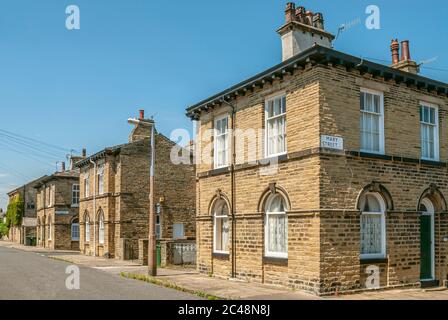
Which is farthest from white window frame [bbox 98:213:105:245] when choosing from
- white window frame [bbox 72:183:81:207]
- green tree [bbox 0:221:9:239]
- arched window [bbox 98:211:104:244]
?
green tree [bbox 0:221:9:239]

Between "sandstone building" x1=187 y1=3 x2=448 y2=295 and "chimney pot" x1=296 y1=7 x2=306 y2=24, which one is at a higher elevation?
"chimney pot" x1=296 y1=7 x2=306 y2=24

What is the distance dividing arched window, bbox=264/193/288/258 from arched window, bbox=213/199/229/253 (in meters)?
2.57

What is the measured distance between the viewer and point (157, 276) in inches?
737

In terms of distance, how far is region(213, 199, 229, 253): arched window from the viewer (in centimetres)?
1812

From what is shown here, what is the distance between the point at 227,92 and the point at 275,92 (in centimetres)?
241

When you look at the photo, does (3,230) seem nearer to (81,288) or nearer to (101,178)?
(101,178)

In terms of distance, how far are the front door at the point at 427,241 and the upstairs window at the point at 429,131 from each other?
159 centimetres

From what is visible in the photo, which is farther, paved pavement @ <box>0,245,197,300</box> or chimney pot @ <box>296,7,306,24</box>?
chimney pot @ <box>296,7,306,24</box>

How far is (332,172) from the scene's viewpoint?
45.1ft

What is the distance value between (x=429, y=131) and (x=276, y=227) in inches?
238

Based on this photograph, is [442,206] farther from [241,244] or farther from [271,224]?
[241,244]

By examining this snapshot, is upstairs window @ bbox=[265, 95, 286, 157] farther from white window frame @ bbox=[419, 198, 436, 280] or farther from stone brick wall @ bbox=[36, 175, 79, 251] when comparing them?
stone brick wall @ bbox=[36, 175, 79, 251]

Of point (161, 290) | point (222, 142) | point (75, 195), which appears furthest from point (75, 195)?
point (161, 290)

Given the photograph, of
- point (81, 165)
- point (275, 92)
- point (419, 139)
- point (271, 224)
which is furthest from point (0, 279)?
point (81, 165)
